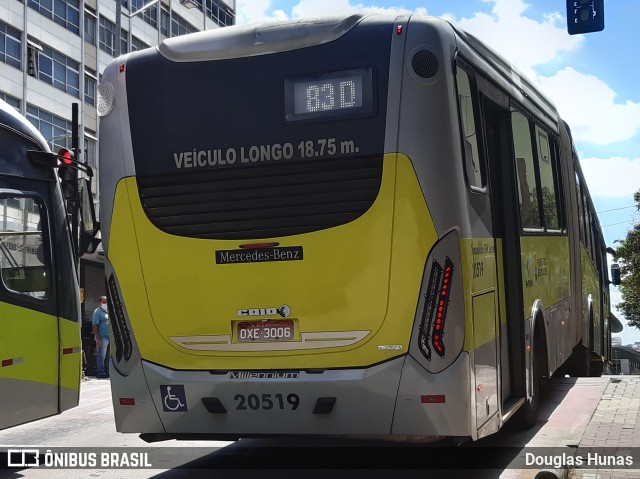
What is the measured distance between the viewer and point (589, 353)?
1550 centimetres

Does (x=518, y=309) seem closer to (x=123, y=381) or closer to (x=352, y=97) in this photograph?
(x=352, y=97)

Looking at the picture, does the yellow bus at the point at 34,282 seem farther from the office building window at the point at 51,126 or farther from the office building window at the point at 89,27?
the office building window at the point at 89,27

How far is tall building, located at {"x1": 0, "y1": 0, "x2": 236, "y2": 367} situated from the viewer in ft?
127

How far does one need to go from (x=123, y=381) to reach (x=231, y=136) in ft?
6.33

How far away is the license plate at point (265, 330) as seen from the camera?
22.3 feet

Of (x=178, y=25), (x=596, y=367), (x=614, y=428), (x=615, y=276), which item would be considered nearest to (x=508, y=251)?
(x=614, y=428)

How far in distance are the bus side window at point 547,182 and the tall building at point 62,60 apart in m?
26.7

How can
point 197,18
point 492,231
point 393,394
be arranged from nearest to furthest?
point 393,394
point 492,231
point 197,18

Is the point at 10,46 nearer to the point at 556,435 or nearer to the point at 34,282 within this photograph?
the point at 34,282

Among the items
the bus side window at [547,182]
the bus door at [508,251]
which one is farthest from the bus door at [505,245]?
the bus side window at [547,182]

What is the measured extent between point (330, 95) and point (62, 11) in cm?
3899

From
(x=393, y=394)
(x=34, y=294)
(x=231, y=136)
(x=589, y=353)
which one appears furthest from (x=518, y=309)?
(x=589, y=353)

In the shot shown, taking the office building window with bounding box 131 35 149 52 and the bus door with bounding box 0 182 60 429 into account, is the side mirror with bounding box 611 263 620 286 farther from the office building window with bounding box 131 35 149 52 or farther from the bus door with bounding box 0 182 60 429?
the office building window with bounding box 131 35 149 52

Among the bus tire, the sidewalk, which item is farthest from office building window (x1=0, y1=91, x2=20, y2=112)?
the sidewalk
